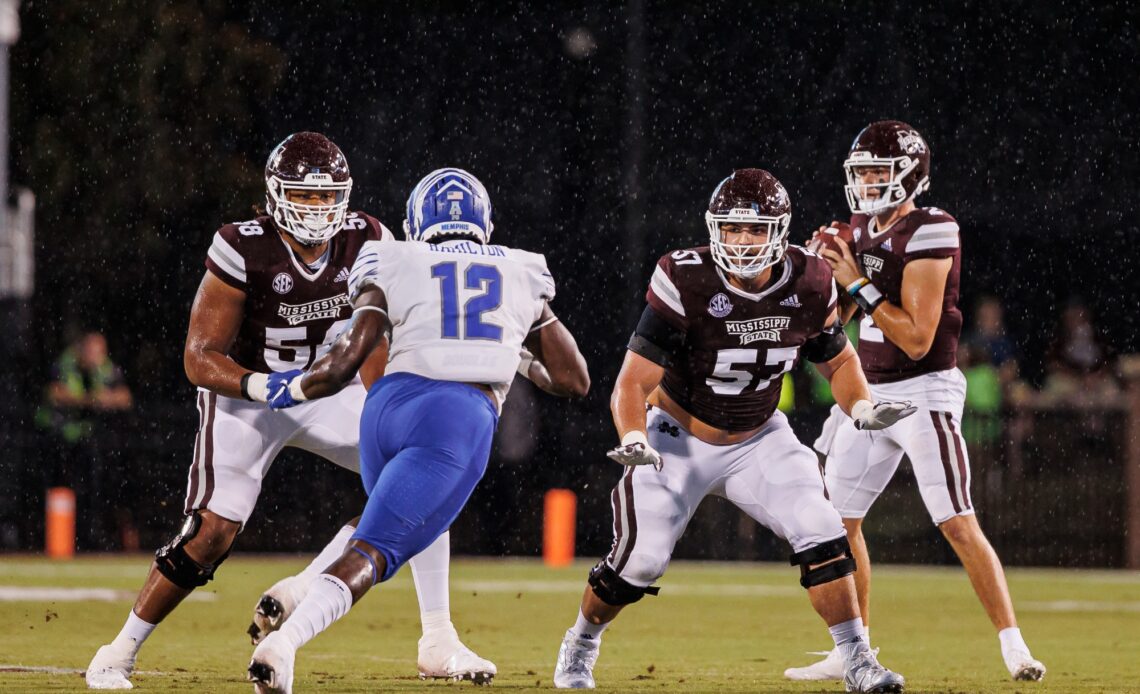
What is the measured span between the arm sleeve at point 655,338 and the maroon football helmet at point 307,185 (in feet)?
3.87

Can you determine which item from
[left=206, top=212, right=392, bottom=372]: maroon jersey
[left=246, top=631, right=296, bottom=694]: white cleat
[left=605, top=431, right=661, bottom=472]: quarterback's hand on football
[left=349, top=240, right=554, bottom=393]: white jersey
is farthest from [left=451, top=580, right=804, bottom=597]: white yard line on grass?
[left=246, top=631, right=296, bottom=694]: white cleat

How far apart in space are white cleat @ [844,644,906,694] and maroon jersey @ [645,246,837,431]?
3.11ft

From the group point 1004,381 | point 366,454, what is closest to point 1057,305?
point 1004,381

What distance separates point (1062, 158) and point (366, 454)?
14.9 m

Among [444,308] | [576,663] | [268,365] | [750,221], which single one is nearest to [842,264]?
[750,221]

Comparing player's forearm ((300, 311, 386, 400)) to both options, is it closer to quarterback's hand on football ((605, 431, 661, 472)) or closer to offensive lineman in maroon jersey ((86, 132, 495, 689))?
offensive lineman in maroon jersey ((86, 132, 495, 689))

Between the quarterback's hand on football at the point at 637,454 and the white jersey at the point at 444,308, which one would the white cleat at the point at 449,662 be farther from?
the white jersey at the point at 444,308

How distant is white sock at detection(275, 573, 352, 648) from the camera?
18.5ft

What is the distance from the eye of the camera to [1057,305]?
64.5 feet

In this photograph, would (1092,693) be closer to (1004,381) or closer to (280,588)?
(280,588)

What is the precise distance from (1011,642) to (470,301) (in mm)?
2720

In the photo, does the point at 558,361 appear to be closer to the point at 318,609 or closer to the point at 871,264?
the point at 318,609

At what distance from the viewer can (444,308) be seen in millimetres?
6137

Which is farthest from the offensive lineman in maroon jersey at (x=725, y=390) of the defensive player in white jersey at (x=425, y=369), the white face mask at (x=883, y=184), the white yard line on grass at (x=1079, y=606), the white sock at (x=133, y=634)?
the white yard line on grass at (x=1079, y=606)
